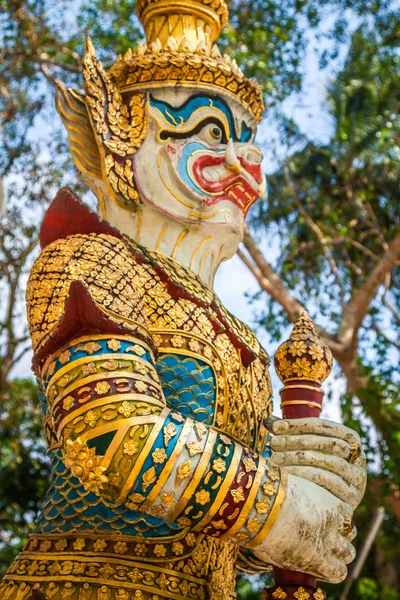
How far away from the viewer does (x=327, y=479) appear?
3115 mm

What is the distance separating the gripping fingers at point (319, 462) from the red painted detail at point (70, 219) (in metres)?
1.10

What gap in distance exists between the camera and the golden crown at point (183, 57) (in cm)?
400

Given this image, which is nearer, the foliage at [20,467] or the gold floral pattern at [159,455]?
the gold floral pattern at [159,455]

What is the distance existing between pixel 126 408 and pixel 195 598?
807mm

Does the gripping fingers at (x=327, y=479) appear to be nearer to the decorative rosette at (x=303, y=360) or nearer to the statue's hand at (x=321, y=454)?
the statue's hand at (x=321, y=454)

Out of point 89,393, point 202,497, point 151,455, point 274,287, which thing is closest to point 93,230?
point 89,393

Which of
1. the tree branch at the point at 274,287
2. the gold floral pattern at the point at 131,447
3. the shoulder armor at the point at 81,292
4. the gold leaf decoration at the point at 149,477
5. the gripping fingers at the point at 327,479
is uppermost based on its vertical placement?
the tree branch at the point at 274,287

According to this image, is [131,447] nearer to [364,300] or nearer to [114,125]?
[114,125]

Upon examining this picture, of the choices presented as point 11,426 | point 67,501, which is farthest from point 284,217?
point 67,501

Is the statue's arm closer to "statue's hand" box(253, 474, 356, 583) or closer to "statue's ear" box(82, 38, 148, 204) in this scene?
"statue's hand" box(253, 474, 356, 583)

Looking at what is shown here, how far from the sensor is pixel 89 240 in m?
3.45

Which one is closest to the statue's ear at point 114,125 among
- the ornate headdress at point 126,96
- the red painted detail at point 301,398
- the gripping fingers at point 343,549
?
the ornate headdress at point 126,96

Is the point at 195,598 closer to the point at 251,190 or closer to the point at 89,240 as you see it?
the point at 89,240

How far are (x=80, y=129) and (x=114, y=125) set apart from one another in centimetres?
17
